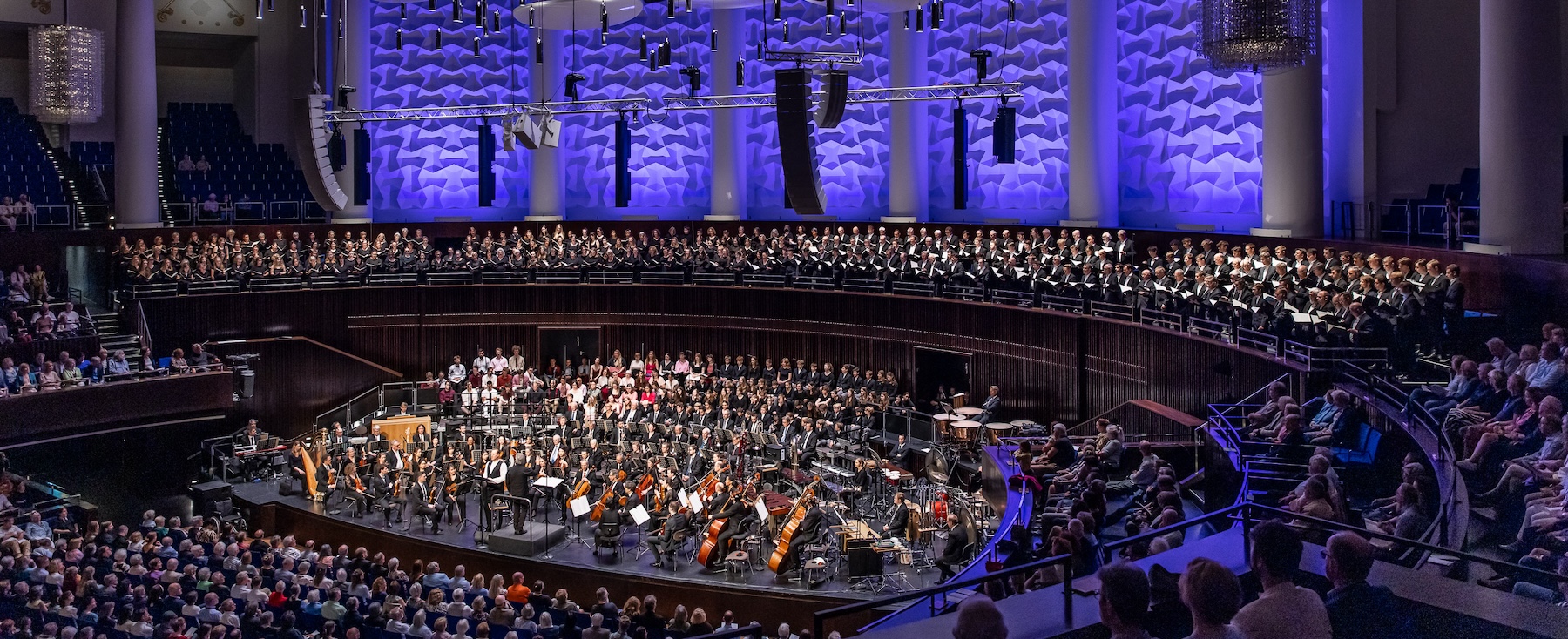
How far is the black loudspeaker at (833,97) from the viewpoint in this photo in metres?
12.2

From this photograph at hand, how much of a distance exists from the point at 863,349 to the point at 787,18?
330 inches

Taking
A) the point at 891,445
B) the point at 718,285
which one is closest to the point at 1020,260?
the point at 891,445

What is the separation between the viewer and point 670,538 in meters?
14.7

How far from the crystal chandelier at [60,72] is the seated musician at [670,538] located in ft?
46.4

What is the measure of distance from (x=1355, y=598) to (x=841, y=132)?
882 inches

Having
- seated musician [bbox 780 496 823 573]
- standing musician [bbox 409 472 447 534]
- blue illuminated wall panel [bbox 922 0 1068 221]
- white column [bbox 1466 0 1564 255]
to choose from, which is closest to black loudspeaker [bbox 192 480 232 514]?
standing musician [bbox 409 472 447 534]

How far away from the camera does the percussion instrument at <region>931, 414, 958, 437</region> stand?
57.6 ft

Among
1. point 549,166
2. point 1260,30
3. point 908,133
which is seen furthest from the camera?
point 549,166

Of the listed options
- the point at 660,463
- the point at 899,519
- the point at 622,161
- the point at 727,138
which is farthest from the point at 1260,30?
the point at 727,138

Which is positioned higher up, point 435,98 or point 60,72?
point 435,98

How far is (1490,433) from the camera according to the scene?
27.8ft

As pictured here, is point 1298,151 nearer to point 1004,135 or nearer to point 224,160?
point 1004,135

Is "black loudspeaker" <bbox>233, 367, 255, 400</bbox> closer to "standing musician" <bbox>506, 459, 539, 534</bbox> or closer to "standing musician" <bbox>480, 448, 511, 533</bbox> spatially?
"standing musician" <bbox>480, 448, 511, 533</bbox>

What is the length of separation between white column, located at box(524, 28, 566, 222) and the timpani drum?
1297 cm
